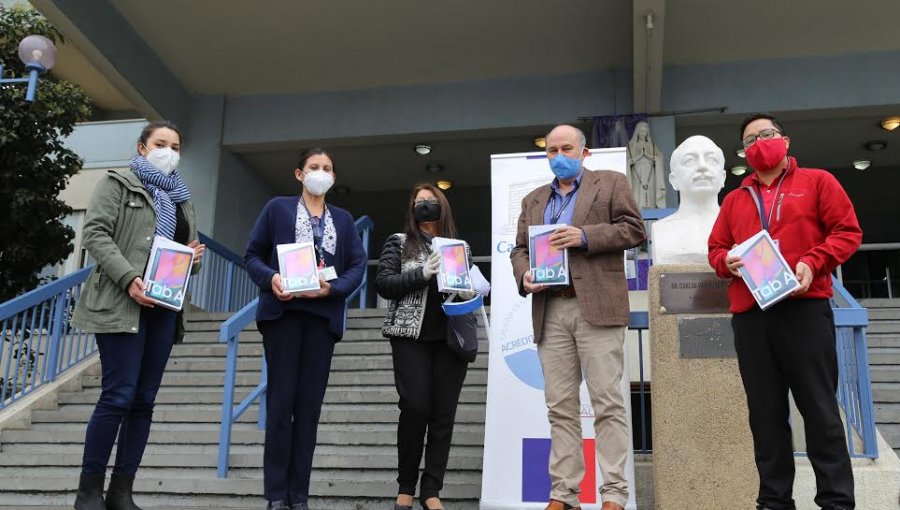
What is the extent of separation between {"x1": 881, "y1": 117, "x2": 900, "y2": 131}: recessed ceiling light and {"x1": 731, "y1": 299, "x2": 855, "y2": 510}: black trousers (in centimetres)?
900

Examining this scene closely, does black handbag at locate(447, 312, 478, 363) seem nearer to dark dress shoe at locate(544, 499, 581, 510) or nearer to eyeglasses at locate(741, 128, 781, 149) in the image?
dark dress shoe at locate(544, 499, 581, 510)

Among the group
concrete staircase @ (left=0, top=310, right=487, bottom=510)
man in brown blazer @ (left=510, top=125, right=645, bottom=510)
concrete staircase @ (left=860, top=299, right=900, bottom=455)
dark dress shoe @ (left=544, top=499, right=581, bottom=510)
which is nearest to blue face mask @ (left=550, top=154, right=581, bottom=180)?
man in brown blazer @ (left=510, top=125, right=645, bottom=510)

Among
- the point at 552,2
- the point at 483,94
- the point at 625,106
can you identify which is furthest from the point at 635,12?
the point at 483,94

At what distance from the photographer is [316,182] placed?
3697mm

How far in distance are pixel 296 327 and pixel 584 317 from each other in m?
1.25

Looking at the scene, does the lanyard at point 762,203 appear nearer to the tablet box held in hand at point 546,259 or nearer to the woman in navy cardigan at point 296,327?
the tablet box held in hand at point 546,259

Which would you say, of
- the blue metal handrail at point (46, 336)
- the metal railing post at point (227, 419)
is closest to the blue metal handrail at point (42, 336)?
the blue metal handrail at point (46, 336)

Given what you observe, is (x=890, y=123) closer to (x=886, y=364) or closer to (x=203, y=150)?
(x=886, y=364)

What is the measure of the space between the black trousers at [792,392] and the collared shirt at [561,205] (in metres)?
0.93

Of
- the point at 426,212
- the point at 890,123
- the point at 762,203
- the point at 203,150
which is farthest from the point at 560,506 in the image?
the point at 890,123

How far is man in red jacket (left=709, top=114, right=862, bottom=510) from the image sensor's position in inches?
109

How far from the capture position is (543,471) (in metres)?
4.28

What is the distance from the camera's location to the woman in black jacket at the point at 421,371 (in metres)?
3.77

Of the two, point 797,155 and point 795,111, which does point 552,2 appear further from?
point 797,155
